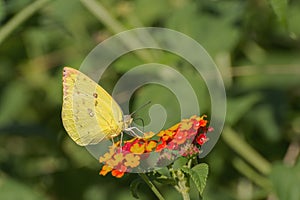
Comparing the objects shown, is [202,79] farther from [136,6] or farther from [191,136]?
[191,136]

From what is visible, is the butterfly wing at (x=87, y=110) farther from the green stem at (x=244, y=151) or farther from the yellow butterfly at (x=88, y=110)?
the green stem at (x=244, y=151)

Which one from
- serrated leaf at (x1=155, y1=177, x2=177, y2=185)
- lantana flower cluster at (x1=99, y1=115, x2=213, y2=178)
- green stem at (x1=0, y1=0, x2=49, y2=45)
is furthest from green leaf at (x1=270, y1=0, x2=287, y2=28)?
green stem at (x1=0, y1=0, x2=49, y2=45)

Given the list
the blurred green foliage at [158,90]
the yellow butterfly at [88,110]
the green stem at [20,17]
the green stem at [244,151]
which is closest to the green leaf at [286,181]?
the blurred green foliage at [158,90]

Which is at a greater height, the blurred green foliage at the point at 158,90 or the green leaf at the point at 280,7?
the green leaf at the point at 280,7

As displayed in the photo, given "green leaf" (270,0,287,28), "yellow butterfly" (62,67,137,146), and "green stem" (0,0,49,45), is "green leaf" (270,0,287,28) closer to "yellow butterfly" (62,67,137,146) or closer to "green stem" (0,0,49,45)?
"yellow butterfly" (62,67,137,146)

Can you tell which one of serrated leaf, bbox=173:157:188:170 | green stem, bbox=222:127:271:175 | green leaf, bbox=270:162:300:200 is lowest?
green stem, bbox=222:127:271:175
